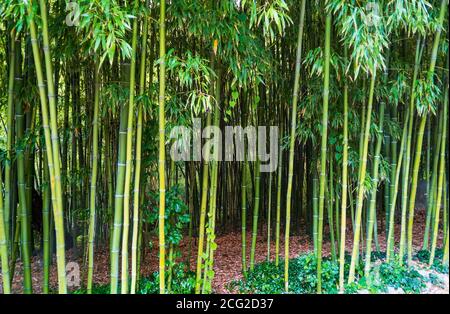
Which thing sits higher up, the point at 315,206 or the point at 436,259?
the point at 315,206

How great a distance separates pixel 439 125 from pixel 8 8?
366cm

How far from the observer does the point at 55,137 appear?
2094 mm

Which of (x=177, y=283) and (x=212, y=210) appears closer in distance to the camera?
(x=212, y=210)

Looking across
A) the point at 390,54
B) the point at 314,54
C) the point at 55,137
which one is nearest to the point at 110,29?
the point at 55,137

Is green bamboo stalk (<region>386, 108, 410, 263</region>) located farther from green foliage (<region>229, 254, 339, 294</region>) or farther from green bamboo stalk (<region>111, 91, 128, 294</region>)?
green bamboo stalk (<region>111, 91, 128, 294</region>)

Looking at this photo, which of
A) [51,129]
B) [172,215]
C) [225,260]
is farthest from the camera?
[225,260]

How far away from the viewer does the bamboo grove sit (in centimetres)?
224

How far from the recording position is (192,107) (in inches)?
95.6

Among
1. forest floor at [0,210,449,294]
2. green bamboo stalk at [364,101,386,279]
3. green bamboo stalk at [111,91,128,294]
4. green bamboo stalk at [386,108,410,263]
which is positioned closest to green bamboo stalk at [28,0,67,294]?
green bamboo stalk at [111,91,128,294]

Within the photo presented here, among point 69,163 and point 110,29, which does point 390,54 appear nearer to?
point 110,29

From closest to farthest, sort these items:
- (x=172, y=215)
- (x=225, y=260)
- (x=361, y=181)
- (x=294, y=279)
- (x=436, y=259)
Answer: (x=361, y=181) < (x=172, y=215) < (x=294, y=279) < (x=436, y=259) < (x=225, y=260)

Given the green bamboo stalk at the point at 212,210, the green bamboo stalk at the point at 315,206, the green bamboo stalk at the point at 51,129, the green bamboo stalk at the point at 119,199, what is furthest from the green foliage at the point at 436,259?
the green bamboo stalk at the point at 51,129

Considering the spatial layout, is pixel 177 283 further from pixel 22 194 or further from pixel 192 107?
pixel 192 107

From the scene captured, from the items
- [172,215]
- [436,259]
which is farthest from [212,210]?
[436,259]
